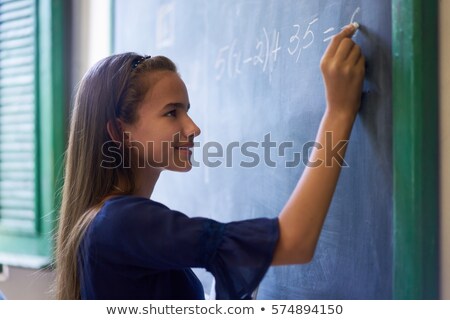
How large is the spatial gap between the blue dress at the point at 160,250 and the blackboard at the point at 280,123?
0.20 metres

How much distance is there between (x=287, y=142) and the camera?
109 cm

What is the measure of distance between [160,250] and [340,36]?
17.2 inches

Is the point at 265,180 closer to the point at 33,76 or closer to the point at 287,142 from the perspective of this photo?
the point at 287,142

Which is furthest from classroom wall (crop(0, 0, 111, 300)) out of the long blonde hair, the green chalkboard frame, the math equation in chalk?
the green chalkboard frame

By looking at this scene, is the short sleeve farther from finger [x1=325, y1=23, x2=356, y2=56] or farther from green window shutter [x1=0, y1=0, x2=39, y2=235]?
green window shutter [x1=0, y1=0, x2=39, y2=235]

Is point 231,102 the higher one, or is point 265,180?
point 231,102

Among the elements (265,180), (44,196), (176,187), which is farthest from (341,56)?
(44,196)

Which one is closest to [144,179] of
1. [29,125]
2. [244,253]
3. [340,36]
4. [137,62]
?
[137,62]

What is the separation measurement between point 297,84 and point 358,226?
0.94 ft

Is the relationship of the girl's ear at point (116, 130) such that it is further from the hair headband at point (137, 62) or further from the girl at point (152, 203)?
the hair headband at point (137, 62)

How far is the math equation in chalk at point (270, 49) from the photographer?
1012mm

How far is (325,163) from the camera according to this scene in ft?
2.80

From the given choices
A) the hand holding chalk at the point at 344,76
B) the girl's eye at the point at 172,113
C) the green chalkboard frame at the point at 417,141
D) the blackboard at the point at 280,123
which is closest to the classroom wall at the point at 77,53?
the blackboard at the point at 280,123

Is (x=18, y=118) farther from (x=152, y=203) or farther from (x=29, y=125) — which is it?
(x=152, y=203)
